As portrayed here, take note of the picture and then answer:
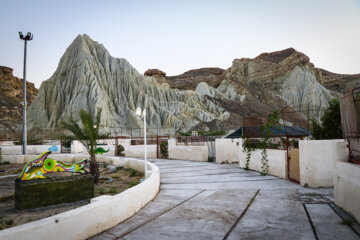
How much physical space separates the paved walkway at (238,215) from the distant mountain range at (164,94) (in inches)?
1256

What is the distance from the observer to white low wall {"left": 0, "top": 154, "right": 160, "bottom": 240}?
3248 mm

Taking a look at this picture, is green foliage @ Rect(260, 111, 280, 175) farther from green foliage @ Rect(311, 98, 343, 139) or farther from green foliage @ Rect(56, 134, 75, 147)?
green foliage @ Rect(56, 134, 75, 147)

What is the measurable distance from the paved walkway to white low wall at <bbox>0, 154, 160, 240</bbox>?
165 millimetres

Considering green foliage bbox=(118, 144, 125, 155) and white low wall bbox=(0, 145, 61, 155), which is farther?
white low wall bbox=(0, 145, 61, 155)

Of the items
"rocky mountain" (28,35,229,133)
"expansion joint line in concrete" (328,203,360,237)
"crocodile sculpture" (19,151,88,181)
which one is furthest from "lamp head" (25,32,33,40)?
"rocky mountain" (28,35,229,133)

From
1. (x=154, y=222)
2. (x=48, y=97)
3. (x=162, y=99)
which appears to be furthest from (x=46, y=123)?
(x=154, y=222)

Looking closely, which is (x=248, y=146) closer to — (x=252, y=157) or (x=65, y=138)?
(x=252, y=157)

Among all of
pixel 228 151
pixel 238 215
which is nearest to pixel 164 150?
pixel 228 151

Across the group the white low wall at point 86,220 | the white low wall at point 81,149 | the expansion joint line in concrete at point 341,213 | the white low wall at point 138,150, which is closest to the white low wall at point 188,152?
the white low wall at point 138,150

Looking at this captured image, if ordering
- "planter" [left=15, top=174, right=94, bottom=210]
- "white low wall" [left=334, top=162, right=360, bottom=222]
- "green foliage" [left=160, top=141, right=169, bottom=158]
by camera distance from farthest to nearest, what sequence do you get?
"green foliage" [left=160, top=141, right=169, bottom=158], "planter" [left=15, top=174, right=94, bottom=210], "white low wall" [left=334, top=162, right=360, bottom=222]

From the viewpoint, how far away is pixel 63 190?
23.7ft

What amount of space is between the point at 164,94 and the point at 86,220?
236 feet

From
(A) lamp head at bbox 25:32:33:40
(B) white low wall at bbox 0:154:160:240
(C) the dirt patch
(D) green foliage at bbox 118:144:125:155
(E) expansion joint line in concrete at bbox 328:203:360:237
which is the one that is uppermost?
(A) lamp head at bbox 25:32:33:40

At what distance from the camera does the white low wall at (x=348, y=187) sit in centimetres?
448
